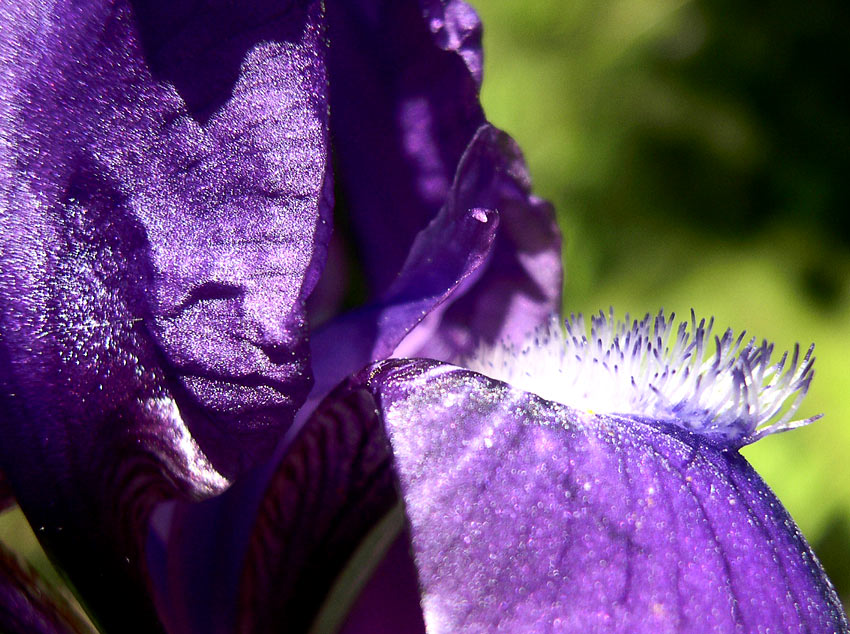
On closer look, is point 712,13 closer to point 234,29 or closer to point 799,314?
point 799,314

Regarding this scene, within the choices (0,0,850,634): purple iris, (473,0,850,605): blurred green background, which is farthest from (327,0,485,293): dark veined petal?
(473,0,850,605): blurred green background

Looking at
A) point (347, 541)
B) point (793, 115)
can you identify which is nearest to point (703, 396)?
point (347, 541)

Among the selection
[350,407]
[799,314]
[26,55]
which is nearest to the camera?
[26,55]

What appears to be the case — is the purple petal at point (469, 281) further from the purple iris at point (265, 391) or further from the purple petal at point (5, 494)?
the purple petal at point (5, 494)

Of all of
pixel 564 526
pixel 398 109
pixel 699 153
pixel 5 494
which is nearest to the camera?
pixel 564 526

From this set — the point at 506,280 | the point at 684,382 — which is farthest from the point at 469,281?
the point at 684,382

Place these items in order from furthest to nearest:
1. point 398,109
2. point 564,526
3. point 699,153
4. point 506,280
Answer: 1. point 699,153
2. point 506,280
3. point 398,109
4. point 564,526

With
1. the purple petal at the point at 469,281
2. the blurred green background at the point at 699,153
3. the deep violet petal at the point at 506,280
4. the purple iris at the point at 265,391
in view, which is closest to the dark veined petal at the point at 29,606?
the purple iris at the point at 265,391

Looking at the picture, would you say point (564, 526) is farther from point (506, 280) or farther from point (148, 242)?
point (506, 280)
